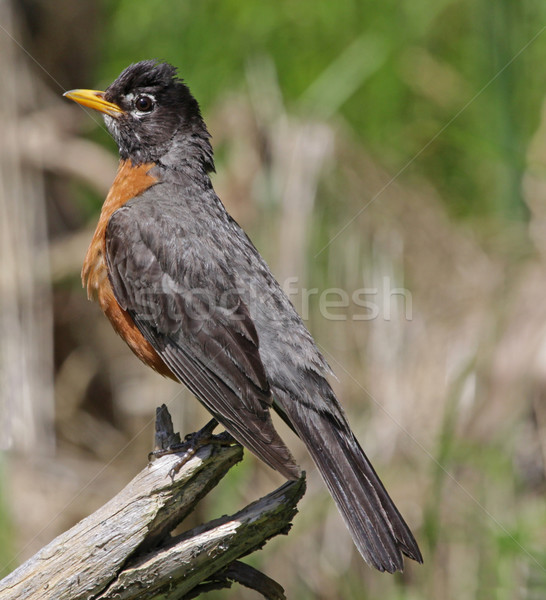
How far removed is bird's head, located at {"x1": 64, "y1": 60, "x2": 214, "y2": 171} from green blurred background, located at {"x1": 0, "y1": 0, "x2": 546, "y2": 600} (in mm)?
1040

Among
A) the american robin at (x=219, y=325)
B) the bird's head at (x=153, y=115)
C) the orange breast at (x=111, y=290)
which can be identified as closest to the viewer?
the american robin at (x=219, y=325)

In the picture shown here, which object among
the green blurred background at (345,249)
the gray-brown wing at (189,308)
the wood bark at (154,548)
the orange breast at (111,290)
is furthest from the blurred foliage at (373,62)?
the wood bark at (154,548)

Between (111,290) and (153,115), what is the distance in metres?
1.18

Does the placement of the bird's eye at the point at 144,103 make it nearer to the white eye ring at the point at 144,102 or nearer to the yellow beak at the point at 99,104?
the white eye ring at the point at 144,102

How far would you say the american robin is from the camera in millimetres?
3668

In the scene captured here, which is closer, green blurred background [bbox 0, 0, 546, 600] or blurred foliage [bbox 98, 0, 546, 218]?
green blurred background [bbox 0, 0, 546, 600]

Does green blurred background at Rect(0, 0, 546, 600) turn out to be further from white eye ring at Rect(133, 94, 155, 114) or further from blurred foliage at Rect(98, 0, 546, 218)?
white eye ring at Rect(133, 94, 155, 114)

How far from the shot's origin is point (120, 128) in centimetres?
483

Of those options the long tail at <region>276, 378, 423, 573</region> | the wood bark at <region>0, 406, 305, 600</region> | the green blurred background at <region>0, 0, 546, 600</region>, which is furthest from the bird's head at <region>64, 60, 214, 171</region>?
the wood bark at <region>0, 406, 305, 600</region>

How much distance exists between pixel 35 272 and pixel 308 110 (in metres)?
2.40

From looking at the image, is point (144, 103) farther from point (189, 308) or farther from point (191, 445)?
point (191, 445)

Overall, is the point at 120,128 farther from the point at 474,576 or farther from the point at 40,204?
the point at 474,576

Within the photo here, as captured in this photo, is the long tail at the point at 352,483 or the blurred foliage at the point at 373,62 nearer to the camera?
the long tail at the point at 352,483

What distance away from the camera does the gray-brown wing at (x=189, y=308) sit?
3.83m
